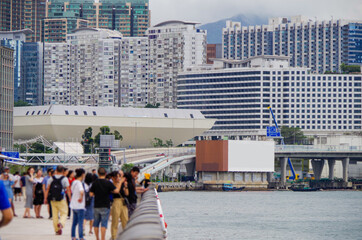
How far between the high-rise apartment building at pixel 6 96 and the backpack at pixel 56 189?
116445 millimetres

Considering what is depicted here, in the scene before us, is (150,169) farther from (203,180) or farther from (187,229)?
(187,229)

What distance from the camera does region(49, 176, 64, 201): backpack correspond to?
28.5 metres

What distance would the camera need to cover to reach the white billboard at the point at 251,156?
18175 cm

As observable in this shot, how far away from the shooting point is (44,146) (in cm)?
19238

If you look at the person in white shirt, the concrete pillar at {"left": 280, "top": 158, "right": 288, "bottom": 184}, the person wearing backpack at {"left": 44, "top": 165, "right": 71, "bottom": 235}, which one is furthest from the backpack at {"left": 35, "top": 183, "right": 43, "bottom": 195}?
the concrete pillar at {"left": 280, "top": 158, "right": 288, "bottom": 184}

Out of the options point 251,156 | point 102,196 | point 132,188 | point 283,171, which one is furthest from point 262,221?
point 283,171

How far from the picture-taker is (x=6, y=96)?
148625 millimetres

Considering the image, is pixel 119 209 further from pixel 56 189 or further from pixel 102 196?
pixel 56 189

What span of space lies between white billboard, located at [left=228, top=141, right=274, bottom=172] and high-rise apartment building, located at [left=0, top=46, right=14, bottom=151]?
48.9 metres

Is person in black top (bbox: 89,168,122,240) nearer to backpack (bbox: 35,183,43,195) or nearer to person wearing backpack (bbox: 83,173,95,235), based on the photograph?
person wearing backpack (bbox: 83,173,95,235)

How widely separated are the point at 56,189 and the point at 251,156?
155686mm

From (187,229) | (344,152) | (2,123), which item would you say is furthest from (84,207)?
(344,152)

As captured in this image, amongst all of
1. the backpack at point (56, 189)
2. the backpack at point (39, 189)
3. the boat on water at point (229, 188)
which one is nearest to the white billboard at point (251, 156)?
the boat on water at point (229, 188)

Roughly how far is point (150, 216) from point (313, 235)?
168 ft
